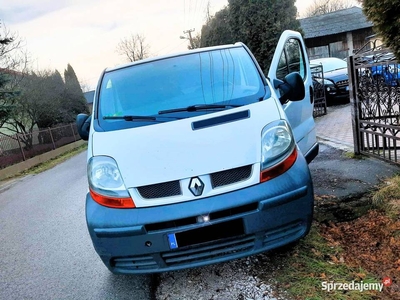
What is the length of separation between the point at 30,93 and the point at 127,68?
19.4 meters

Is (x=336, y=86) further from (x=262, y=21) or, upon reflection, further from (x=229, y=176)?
(x=229, y=176)

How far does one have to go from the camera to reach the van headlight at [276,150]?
234 centimetres

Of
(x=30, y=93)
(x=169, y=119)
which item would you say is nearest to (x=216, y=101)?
(x=169, y=119)

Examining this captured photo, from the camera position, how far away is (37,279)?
3246 mm

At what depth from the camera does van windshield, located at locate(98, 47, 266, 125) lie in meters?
2.89

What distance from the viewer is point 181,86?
10.3 ft

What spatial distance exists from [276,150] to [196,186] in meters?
0.65

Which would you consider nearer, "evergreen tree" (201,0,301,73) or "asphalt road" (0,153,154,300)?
"asphalt road" (0,153,154,300)

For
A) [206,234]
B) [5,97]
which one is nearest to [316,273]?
[206,234]

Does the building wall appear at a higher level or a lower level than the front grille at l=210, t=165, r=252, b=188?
higher

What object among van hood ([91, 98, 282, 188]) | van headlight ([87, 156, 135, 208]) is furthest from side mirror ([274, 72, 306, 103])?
van headlight ([87, 156, 135, 208])

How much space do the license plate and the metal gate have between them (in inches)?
119

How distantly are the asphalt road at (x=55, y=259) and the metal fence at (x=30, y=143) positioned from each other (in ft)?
25.1

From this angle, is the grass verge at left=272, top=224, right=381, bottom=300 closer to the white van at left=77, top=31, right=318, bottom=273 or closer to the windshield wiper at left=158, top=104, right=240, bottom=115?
the white van at left=77, top=31, right=318, bottom=273
